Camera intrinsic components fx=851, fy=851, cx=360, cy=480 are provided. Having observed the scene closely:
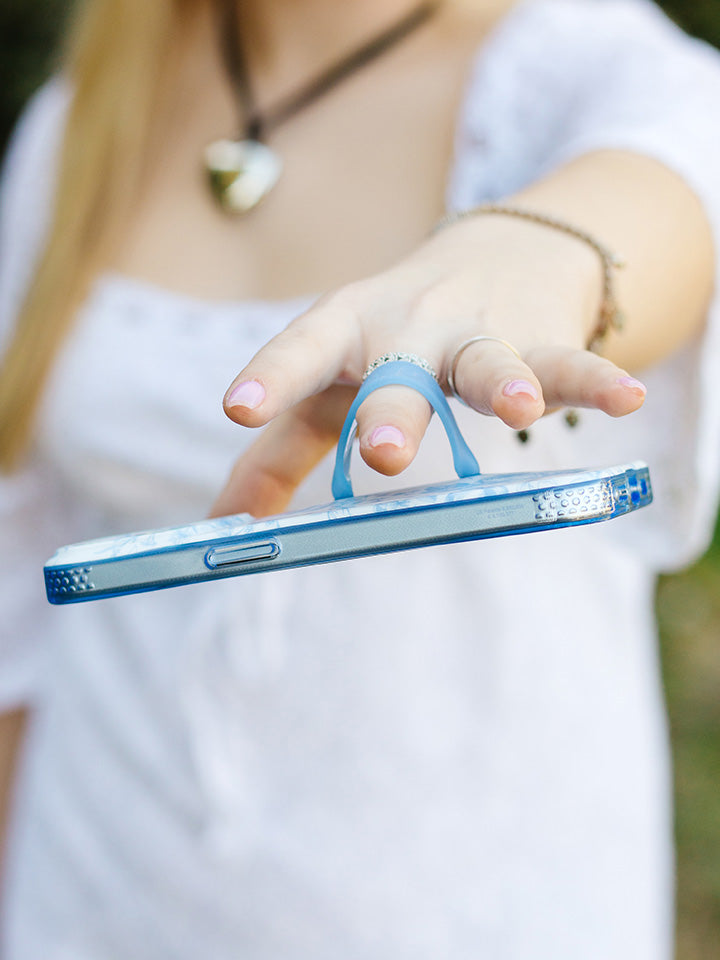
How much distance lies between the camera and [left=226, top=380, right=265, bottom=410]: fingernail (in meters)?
0.38

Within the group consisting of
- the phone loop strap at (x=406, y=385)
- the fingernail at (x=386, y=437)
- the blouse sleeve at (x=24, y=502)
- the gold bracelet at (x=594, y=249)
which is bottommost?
the fingernail at (x=386, y=437)

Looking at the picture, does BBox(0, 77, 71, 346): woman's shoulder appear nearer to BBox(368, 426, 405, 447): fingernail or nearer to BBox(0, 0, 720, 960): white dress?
BBox(0, 0, 720, 960): white dress

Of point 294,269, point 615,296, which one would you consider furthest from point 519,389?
point 294,269

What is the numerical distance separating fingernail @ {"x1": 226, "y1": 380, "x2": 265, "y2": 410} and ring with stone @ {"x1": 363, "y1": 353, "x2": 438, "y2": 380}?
2.1 inches

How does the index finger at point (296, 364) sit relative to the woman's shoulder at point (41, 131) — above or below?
below

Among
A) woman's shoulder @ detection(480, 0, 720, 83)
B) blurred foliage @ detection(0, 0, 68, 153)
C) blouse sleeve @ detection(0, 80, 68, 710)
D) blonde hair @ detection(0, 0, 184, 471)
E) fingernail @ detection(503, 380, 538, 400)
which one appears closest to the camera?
fingernail @ detection(503, 380, 538, 400)

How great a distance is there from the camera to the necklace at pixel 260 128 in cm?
107

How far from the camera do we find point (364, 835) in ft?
3.13

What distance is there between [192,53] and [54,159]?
256mm

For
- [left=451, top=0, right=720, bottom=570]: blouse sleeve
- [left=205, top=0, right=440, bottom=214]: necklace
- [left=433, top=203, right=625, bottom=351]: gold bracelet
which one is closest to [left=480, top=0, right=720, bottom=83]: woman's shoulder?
[left=451, top=0, right=720, bottom=570]: blouse sleeve

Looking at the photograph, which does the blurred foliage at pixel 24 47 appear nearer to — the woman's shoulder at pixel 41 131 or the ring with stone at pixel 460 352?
the woman's shoulder at pixel 41 131

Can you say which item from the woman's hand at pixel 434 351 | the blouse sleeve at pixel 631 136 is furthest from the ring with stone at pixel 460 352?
the blouse sleeve at pixel 631 136

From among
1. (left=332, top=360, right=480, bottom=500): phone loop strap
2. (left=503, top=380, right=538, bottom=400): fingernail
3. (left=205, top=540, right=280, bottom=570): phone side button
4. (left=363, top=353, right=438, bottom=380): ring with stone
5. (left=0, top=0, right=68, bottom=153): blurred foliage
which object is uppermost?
(left=0, top=0, right=68, bottom=153): blurred foliage

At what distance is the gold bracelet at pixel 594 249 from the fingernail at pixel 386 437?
245 mm
